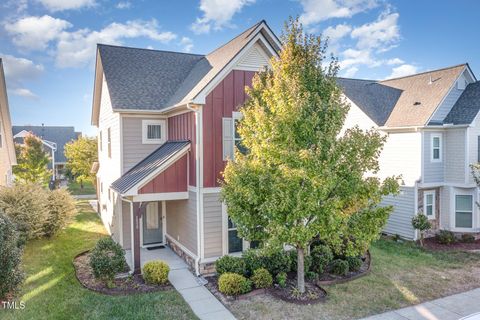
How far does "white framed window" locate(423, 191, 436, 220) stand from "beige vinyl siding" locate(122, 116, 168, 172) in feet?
46.1

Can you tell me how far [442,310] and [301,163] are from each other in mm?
5553

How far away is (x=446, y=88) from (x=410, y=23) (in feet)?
12.6

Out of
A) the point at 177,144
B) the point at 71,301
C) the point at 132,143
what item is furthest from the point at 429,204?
the point at 71,301

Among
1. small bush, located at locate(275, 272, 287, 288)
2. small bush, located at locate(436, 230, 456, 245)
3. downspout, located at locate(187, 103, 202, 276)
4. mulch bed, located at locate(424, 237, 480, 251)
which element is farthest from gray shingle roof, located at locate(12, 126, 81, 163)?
small bush, located at locate(436, 230, 456, 245)

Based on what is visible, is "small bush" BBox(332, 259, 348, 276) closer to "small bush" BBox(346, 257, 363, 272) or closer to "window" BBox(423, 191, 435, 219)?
"small bush" BBox(346, 257, 363, 272)

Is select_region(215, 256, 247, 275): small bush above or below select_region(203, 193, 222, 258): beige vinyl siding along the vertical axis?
below

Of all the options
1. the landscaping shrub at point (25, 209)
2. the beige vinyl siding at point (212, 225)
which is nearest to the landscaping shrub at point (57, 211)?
the landscaping shrub at point (25, 209)

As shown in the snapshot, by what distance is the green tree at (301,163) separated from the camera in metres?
8.29

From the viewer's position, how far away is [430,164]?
16500mm

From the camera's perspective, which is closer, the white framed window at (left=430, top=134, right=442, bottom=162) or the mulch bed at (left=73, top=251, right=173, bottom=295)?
the mulch bed at (left=73, top=251, right=173, bottom=295)

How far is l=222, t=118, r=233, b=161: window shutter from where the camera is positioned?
11648 millimetres

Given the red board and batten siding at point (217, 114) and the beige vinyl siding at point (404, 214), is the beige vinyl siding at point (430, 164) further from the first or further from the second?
the red board and batten siding at point (217, 114)

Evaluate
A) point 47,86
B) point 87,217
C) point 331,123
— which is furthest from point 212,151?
point 47,86

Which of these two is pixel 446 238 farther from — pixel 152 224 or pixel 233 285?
pixel 152 224
